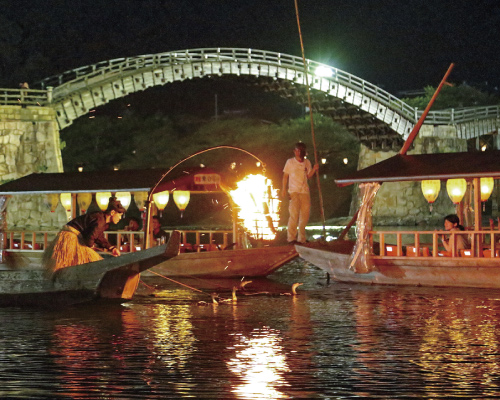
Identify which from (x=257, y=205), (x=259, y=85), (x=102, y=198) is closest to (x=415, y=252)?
(x=257, y=205)

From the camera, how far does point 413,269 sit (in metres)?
17.8

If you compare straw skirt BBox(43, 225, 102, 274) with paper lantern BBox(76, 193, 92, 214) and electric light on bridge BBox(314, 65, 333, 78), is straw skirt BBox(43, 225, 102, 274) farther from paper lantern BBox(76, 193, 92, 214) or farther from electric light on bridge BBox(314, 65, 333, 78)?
electric light on bridge BBox(314, 65, 333, 78)

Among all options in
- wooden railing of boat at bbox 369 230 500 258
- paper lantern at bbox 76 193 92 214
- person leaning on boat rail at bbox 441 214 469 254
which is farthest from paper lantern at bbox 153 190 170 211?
person leaning on boat rail at bbox 441 214 469 254

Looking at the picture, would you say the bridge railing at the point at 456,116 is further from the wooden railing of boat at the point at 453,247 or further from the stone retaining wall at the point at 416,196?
the wooden railing of boat at the point at 453,247

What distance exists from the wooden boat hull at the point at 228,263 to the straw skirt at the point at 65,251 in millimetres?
4944

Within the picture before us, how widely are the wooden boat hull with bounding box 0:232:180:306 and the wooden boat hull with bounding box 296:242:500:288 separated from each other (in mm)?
5101

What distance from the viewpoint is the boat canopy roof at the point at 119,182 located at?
65.2ft

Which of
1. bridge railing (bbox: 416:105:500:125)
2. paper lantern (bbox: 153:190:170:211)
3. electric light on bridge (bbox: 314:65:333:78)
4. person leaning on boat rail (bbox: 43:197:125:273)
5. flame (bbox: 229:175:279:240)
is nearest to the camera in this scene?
person leaning on boat rail (bbox: 43:197:125:273)

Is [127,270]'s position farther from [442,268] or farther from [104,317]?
[442,268]

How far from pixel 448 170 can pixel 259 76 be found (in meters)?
29.6

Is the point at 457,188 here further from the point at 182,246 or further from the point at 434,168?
the point at 182,246

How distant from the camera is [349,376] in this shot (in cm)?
895

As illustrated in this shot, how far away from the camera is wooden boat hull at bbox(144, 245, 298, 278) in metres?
19.8

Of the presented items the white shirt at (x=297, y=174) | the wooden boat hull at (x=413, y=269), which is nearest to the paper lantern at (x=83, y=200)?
the white shirt at (x=297, y=174)
